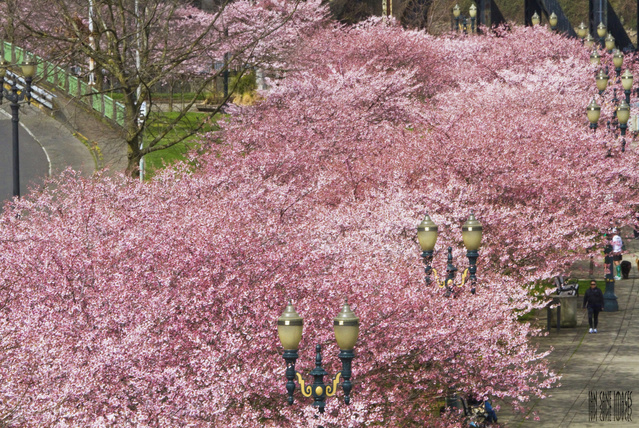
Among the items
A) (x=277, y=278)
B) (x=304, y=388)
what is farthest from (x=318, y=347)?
(x=277, y=278)

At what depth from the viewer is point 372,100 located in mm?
39719

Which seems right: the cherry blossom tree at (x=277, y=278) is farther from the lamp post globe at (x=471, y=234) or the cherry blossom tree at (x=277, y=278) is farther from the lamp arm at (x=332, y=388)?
the lamp post globe at (x=471, y=234)

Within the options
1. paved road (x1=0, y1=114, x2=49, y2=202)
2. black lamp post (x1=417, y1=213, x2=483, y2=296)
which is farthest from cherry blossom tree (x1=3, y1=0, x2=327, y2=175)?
black lamp post (x1=417, y1=213, x2=483, y2=296)

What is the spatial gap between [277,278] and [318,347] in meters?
2.34

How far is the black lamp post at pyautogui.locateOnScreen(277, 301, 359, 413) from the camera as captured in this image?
40.1 ft

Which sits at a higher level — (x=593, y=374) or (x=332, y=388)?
(x=332, y=388)

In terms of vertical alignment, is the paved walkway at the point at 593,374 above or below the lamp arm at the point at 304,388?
below

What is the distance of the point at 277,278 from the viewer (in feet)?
48.9

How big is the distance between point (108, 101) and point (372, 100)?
10.4m

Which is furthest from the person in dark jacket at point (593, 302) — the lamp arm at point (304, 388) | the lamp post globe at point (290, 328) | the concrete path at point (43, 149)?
the lamp post globe at point (290, 328)

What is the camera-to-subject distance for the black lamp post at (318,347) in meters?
12.2

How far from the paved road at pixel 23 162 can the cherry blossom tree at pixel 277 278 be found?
8729 millimetres

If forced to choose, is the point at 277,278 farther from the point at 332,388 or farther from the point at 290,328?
the point at 290,328

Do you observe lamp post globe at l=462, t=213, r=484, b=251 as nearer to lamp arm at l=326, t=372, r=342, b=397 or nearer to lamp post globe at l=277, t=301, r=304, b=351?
lamp arm at l=326, t=372, r=342, b=397
